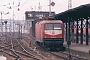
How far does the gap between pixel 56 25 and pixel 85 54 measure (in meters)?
5.81

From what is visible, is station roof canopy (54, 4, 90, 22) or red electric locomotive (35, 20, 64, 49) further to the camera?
red electric locomotive (35, 20, 64, 49)

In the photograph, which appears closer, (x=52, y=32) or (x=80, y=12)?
(x=52, y=32)

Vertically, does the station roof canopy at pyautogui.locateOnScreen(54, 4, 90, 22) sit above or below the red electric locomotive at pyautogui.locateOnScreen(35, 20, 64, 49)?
above

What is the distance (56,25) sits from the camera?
26.1 metres

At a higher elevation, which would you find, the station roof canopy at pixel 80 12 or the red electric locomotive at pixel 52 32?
the station roof canopy at pixel 80 12

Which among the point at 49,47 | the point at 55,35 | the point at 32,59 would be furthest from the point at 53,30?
the point at 32,59

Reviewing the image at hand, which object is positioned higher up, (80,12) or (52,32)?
(80,12)

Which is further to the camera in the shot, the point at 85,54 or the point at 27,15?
the point at 27,15

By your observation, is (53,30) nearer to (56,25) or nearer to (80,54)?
(56,25)

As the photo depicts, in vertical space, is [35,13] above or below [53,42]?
above

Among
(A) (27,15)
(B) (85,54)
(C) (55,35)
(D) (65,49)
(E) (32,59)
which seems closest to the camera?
(E) (32,59)

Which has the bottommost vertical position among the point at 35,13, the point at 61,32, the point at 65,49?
the point at 65,49

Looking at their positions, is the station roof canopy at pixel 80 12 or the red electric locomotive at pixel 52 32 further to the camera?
the red electric locomotive at pixel 52 32

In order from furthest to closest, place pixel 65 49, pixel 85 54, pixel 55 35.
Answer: pixel 65 49 → pixel 55 35 → pixel 85 54
